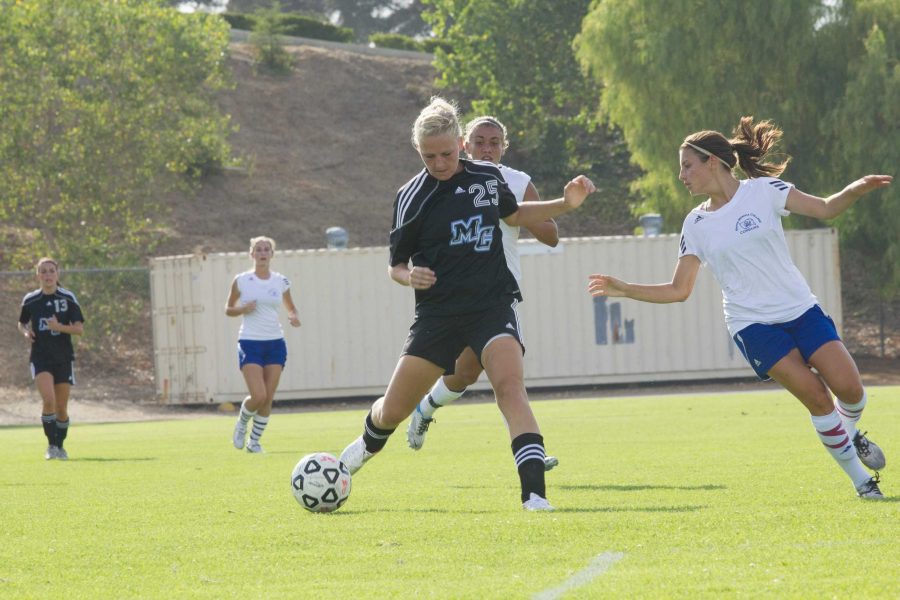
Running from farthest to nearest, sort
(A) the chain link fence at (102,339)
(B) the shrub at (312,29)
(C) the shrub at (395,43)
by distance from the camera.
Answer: (C) the shrub at (395,43) < (B) the shrub at (312,29) < (A) the chain link fence at (102,339)

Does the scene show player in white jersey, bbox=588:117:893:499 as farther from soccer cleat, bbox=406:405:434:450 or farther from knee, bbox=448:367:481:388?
soccer cleat, bbox=406:405:434:450

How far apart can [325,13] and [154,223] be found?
3692 centimetres

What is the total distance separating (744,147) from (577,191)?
1405 millimetres

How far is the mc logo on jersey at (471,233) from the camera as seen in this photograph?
7.87 metres

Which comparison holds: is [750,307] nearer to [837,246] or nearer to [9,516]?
[9,516]

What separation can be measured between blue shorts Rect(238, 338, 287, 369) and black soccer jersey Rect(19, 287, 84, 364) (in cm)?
197

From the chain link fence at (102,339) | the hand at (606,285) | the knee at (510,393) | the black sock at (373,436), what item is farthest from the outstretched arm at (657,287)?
the chain link fence at (102,339)

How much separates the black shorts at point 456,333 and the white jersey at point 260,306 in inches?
321

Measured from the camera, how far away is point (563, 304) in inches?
1243

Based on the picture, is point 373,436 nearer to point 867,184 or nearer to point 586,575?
point 867,184

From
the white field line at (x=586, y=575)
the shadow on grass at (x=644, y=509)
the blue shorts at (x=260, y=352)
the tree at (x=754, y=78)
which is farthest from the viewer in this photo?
the tree at (x=754, y=78)

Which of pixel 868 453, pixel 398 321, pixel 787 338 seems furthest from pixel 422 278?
pixel 398 321

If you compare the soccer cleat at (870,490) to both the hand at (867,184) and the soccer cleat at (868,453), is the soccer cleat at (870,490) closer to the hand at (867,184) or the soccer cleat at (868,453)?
the soccer cleat at (868,453)

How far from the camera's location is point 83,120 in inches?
1313
